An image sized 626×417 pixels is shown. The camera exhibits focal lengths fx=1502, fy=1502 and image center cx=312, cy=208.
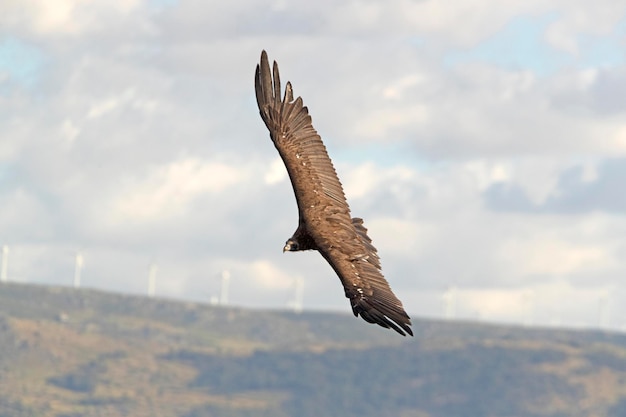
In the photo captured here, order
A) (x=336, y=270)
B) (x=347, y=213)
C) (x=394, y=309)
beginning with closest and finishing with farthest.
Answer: (x=394, y=309)
(x=336, y=270)
(x=347, y=213)

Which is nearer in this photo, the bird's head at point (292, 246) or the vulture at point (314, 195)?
the vulture at point (314, 195)

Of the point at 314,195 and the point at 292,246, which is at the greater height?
the point at 314,195

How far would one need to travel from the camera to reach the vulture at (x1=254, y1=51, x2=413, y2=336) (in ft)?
127

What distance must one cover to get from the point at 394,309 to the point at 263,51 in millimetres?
8025

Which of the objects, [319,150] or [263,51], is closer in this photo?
[263,51]

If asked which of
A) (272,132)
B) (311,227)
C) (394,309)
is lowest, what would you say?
(394,309)

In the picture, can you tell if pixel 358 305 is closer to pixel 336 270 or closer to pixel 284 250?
pixel 336 270

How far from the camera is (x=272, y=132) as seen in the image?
42.9m

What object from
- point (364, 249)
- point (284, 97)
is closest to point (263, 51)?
point (284, 97)

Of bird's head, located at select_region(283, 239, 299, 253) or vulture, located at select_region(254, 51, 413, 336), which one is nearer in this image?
vulture, located at select_region(254, 51, 413, 336)

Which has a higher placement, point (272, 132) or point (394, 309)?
point (272, 132)

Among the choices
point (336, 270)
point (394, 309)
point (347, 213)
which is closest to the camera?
point (394, 309)

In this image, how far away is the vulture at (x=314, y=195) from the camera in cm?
3856

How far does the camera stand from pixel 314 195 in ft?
137
